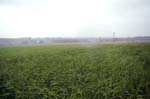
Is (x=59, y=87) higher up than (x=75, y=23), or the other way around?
(x=75, y=23)

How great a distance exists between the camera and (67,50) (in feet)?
6.07

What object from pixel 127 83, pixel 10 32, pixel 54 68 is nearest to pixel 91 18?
pixel 54 68

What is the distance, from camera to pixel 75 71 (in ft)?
5.91

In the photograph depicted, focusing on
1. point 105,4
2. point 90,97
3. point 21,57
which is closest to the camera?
point 90,97

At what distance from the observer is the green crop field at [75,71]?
1.70 meters

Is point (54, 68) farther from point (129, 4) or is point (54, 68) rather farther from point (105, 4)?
point (129, 4)

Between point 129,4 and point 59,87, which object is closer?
point 59,87

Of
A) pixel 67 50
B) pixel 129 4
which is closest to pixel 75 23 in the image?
pixel 67 50

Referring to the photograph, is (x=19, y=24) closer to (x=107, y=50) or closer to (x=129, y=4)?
(x=107, y=50)

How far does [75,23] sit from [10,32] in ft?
2.72

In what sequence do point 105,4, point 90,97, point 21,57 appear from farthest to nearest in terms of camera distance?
point 105,4, point 21,57, point 90,97

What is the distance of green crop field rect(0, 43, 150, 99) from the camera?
1.70 meters

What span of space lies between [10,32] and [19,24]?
0.15 metres

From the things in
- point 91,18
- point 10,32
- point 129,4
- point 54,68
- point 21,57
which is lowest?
point 54,68
